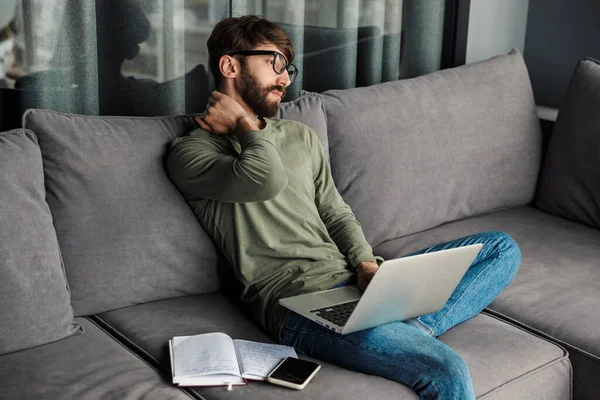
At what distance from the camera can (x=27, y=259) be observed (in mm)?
1743

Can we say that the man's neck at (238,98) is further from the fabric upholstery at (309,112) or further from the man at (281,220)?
the fabric upholstery at (309,112)

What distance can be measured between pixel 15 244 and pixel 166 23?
865mm

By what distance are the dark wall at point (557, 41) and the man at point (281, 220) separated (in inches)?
56.9

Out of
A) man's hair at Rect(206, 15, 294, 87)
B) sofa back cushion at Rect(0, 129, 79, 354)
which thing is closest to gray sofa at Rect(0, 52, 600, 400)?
sofa back cushion at Rect(0, 129, 79, 354)

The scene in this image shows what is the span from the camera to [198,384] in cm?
164

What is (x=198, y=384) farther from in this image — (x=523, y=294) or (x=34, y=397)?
(x=523, y=294)

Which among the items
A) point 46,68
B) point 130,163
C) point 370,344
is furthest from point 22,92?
point 370,344

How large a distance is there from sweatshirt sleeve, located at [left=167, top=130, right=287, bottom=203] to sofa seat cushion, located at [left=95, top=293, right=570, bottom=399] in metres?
0.29

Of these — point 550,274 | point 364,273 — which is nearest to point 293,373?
point 364,273

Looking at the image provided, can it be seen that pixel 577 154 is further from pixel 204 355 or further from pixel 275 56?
pixel 204 355

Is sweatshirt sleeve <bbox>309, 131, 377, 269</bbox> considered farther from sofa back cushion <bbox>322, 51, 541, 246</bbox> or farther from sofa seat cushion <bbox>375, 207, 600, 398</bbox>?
sofa seat cushion <bbox>375, 207, 600, 398</bbox>

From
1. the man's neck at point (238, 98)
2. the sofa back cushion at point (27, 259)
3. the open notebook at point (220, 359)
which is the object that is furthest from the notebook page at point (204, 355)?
the man's neck at point (238, 98)

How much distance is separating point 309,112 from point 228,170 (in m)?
0.51

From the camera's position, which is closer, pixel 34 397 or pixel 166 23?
pixel 34 397
